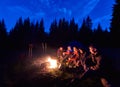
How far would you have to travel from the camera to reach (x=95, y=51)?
750cm

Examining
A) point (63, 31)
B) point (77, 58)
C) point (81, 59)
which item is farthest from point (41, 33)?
point (81, 59)

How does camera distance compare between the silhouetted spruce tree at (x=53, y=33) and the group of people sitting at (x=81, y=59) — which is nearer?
the group of people sitting at (x=81, y=59)

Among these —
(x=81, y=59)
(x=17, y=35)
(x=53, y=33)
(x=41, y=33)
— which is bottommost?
(x=81, y=59)

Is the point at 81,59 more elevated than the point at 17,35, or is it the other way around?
the point at 17,35

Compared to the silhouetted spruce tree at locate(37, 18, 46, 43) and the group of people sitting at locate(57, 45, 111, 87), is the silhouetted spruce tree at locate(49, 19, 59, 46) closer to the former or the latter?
the silhouetted spruce tree at locate(37, 18, 46, 43)

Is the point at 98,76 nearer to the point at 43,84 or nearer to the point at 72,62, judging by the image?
the point at 43,84

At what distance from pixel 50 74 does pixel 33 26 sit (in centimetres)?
6367

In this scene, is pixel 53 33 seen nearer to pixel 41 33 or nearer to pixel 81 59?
pixel 41 33

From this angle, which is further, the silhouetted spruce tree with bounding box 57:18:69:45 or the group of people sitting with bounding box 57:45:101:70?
the silhouetted spruce tree with bounding box 57:18:69:45

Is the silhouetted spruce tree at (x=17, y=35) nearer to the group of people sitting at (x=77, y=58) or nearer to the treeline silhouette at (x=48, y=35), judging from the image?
the treeline silhouette at (x=48, y=35)

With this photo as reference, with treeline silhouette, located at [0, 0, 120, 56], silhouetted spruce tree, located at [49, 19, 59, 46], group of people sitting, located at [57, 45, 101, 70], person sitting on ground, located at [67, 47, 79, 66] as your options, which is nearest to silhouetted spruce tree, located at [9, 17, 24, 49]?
treeline silhouette, located at [0, 0, 120, 56]

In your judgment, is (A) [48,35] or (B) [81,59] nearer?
(B) [81,59]

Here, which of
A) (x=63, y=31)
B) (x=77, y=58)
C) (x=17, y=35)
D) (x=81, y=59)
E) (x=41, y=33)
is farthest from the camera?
(x=41, y=33)

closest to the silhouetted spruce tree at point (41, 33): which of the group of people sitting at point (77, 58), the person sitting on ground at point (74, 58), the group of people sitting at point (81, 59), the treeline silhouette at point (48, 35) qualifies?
the treeline silhouette at point (48, 35)
